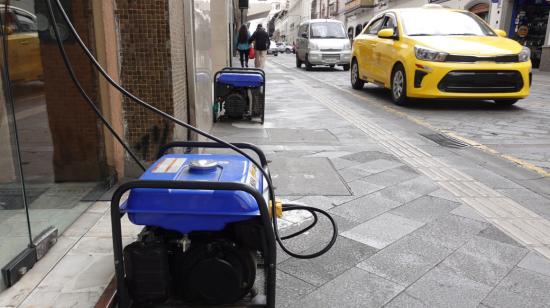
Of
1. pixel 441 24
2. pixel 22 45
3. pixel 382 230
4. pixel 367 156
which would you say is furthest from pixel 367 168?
pixel 441 24

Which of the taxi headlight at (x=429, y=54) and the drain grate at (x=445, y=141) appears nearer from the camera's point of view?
the drain grate at (x=445, y=141)

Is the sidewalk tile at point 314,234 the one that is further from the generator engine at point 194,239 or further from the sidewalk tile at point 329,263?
the generator engine at point 194,239

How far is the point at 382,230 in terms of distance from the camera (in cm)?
317

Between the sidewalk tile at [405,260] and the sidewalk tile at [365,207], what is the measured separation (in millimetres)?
455

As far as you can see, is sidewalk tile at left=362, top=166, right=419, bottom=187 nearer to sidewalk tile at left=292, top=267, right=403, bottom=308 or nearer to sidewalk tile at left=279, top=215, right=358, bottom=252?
sidewalk tile at left=279, top=215, right=358, bottom=252

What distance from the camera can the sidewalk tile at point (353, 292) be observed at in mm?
2324

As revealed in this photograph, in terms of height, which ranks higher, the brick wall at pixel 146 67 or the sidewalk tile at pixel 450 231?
the brick wall at pixel 146 67

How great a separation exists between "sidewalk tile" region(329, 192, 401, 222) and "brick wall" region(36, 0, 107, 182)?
6.41 ft

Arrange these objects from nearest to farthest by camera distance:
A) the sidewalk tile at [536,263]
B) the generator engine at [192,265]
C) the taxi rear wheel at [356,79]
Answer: the generator engine at [192,265]
the sidewalk tile at [536,263]
the taxi rear wheel at [356,79]

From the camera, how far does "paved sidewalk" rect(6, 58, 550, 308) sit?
7.79 ft

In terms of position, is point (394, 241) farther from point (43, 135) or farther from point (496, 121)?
point (496, 121)

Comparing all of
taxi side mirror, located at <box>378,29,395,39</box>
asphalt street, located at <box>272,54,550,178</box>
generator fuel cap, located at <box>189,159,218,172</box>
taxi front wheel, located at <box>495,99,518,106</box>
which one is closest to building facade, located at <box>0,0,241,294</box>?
generator fuel cap, located at <box>189,159,218,172</box>

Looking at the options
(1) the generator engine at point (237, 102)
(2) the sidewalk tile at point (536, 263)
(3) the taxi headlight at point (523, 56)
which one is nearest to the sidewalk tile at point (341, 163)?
(2) the sidewalk tile at point (536, 263)

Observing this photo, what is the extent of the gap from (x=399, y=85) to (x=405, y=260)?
249 inches
